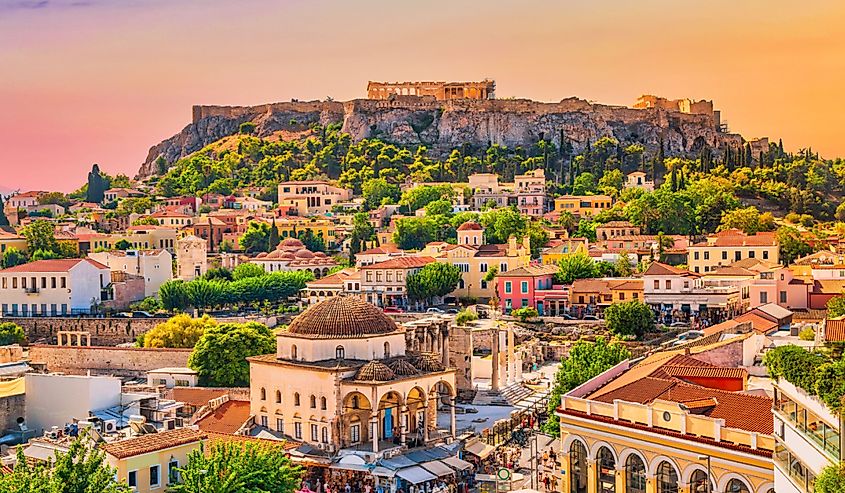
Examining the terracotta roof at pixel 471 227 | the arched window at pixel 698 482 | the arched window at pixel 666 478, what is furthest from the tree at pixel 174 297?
the arched window at pixel 698 482

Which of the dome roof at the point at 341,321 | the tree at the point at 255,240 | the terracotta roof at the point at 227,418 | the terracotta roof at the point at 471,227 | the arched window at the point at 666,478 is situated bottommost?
the terracotta roof at the point at 227,418

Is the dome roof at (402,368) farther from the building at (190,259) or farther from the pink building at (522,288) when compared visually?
the building at (190,259)

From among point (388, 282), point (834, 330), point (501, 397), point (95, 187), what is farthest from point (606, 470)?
point (95, 187)

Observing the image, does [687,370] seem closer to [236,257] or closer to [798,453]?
[798,453]

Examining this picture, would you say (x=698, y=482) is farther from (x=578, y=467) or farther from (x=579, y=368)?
(x=579, y=368)

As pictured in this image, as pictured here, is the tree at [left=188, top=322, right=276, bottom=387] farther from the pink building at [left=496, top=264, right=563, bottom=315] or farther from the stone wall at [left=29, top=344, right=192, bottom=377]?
the pink building at [left=496, top=264, right=563, bottom=315]

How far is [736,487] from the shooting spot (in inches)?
905

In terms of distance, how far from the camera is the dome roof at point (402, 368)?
121 feet

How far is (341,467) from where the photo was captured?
114 feet

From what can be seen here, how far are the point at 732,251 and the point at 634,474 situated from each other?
43.4m

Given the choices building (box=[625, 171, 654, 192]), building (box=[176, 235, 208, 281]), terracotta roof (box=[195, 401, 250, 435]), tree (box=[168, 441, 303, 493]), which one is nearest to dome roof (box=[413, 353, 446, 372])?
terracotta roof (box=[195, 401, 250, 435])

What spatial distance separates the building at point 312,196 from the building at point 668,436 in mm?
72949

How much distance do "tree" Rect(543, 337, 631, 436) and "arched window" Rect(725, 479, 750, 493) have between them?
9716 millimetres

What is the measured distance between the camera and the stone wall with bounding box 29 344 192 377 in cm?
5406
